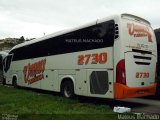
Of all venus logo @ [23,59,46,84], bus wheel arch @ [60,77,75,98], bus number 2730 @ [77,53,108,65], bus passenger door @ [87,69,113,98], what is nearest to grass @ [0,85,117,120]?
bus passenger door @ [87,69,113,98]

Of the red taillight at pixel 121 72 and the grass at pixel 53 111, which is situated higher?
the red taillight at pixel 121 72

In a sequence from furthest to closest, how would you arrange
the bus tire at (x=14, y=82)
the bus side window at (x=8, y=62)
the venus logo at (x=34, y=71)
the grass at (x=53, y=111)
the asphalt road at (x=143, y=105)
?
the bus side window at (x=8, y=62)
the bus tire at (x=14, y=82)
the venus logo at (x=34, y=71)
the asphalt road at (x=143, y=105)
the grass at (x=53, y=111)

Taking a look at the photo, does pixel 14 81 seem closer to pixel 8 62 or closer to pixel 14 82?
pixel 14 82

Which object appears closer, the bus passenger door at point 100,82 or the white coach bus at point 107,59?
the white coach bus at point 107,59

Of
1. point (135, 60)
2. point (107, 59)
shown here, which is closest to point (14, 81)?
point (107, 59)

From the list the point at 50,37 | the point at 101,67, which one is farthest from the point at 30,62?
the point at 101,67

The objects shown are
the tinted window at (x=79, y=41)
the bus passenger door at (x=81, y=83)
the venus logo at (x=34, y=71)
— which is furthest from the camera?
the venus logo at (x=34, y=71)

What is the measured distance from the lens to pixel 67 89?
15.2m

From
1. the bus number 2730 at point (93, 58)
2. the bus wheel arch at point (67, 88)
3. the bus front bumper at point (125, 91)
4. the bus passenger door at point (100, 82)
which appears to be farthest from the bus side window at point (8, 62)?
the bus front bumper at point (125, 91)

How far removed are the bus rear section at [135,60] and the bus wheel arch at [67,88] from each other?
325cm

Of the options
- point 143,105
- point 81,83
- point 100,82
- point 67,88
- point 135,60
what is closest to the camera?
point 135,60

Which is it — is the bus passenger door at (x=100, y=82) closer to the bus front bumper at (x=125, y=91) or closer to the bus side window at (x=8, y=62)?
the bus front bumper at (x=125, y=91)

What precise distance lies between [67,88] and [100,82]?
2.86m

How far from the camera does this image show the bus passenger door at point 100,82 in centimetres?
1224
